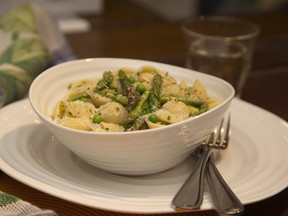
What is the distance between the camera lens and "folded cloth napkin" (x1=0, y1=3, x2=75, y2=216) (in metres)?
0.61

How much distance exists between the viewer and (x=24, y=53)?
1.05 metres

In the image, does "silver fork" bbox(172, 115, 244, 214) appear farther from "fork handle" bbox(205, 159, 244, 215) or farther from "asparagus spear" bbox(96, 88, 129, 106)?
"asparagus spear" bbox(96, 88, 129, 106)

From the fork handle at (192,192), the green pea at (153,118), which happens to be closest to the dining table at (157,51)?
the fork handle at (192,192)

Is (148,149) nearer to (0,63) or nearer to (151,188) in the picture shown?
(151,188)

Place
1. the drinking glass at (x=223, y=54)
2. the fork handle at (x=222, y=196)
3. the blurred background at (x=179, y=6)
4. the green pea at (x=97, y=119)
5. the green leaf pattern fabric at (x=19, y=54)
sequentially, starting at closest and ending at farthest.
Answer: the fork handle at (x=222, y=196) < the green pea at (x=97, y=119) < the green leaf pattern fabric at (x=19, y=54) < the drinking glass at (x=223, y=54) < the blurred background at (x=179, y=6)

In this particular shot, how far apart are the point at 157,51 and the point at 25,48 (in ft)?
1.65

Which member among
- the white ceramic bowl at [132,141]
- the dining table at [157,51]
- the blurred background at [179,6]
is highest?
the white ceramic bowl at [132,141]

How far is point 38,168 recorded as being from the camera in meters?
0.67

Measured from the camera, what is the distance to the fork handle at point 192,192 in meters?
0.58

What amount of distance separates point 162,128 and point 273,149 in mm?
256

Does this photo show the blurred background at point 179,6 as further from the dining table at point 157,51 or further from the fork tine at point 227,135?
the fork tine at point 227,135

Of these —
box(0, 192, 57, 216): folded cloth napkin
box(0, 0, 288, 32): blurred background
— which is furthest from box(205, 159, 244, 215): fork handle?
box(0, 0, 288, 32): blurred background

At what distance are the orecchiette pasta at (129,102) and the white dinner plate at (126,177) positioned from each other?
0.25ft

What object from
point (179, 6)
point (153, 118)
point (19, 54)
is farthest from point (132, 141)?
point (179, 6)
